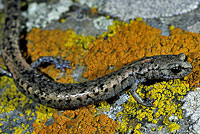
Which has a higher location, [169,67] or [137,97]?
[169,67]

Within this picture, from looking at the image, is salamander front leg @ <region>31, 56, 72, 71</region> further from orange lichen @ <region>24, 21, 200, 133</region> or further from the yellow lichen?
the yellow lichen

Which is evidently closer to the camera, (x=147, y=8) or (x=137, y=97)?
(x=137, y=97)

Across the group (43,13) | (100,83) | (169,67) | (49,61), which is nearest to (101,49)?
(100,83)

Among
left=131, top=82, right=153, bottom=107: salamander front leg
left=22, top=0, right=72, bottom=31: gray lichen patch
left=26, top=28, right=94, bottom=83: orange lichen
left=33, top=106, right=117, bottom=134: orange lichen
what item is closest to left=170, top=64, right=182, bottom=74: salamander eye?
left=131, top=82, right=153, bottom=107: salamander front leg

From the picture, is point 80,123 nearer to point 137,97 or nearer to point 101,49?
point 137,97

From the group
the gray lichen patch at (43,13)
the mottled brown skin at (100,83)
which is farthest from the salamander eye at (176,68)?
the gray lichen patch at (43,13)

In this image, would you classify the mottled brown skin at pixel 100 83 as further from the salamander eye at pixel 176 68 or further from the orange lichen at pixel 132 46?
the orange lichen at pixel 132 46
